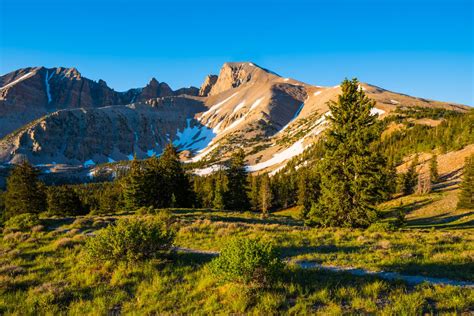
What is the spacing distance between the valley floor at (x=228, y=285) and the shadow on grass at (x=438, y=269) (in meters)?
0.03

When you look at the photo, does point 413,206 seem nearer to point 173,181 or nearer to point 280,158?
point 173,181

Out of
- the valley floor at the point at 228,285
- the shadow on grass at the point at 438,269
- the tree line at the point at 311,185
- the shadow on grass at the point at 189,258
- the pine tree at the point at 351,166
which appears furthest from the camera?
the tree line at the point at 311,185

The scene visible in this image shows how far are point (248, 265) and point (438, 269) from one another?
6.65 metres

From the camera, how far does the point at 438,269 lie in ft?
29.0

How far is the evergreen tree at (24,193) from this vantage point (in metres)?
41.1

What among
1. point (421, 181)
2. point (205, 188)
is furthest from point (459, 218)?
point (205, 188)

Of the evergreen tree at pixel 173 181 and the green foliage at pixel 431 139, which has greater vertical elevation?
the green foliage at pixel 431 139

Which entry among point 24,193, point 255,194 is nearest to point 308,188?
point 255,194

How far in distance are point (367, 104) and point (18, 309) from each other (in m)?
24.2

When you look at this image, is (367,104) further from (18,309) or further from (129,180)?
(129,180)

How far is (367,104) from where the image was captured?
22469 millimetres

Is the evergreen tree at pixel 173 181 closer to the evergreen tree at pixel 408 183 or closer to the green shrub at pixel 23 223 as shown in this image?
the green shrub at pixel 23 223

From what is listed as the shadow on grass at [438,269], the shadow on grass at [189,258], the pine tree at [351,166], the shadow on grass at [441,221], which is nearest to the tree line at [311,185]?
the pine tree at [351,166]

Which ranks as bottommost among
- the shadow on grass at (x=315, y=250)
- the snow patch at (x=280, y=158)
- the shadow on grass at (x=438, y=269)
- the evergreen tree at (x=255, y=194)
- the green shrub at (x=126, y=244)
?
the evergreen tree at (x=255, y=194)
